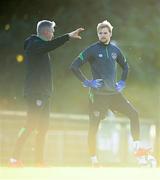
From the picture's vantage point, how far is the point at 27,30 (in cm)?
1289

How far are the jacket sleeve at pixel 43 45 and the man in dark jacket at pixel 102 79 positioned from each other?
45 centimetres

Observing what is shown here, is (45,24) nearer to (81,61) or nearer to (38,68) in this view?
(38,68)

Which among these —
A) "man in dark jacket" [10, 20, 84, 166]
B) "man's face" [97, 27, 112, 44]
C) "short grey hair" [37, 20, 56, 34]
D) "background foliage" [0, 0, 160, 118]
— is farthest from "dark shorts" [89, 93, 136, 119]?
"background foliage" [0, 0, 160, 118]

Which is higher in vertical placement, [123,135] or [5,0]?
[5,0]

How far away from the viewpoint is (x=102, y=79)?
7156 mm

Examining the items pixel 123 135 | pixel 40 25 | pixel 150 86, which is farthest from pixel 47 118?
pixel 123 135

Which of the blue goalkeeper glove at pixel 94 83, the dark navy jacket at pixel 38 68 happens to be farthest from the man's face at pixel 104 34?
the dark navy jacket at pixel 38 68

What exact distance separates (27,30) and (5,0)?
898 mm

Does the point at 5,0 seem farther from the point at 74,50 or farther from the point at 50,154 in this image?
the point at 50,154

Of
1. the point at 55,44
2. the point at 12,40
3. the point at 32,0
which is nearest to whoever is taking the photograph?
the point at 55,44

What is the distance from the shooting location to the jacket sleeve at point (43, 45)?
273 inches

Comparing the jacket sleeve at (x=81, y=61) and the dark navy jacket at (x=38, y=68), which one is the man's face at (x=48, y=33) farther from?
the jacket sleeve at (x=81, y=61)

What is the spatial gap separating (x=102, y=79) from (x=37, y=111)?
0.91 metres

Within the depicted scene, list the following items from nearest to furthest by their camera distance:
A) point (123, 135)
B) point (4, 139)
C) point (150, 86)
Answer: point (150, 86) < point (4, 139) < point (123, 135)
